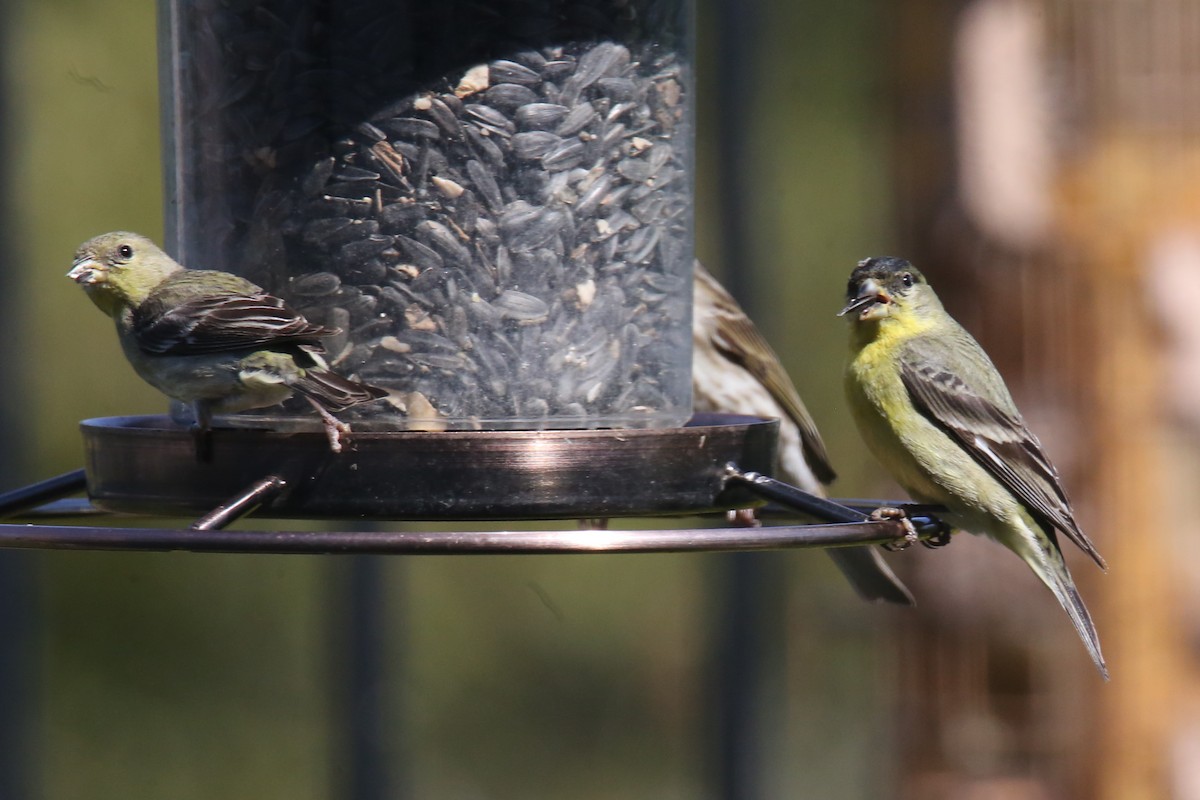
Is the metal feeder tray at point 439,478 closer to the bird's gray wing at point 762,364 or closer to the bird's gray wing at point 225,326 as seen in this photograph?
the bird's gray wing at point 225,326

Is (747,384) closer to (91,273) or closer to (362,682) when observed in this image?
(362,682)

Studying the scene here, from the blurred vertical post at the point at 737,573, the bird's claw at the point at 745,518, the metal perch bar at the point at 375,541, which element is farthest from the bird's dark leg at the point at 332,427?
the blurred vertical post at the point at 737,573

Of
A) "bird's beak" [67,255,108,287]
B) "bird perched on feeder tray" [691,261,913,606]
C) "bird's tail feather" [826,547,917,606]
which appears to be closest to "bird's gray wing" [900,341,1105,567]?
"bird's tail feather" [826,547,917,606]

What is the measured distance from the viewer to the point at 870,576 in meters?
5.50

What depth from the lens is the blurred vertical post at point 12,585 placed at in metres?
6.89

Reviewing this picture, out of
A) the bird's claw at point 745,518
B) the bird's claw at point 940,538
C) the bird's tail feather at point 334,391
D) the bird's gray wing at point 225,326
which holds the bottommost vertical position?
the bird's claw at point 940,538

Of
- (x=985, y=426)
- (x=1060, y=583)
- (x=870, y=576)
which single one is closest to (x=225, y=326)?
(x=985, y=426)

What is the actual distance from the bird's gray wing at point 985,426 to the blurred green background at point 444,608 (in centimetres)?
233

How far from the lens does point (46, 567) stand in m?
7.96

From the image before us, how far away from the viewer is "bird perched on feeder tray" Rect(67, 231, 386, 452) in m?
3.64

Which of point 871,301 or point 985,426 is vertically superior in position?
point 871,301

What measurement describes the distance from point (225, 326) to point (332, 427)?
1.45 ft

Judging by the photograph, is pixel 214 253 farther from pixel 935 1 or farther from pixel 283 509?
pixel 935 1

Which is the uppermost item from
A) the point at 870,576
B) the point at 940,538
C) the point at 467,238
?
the point at 467,238
